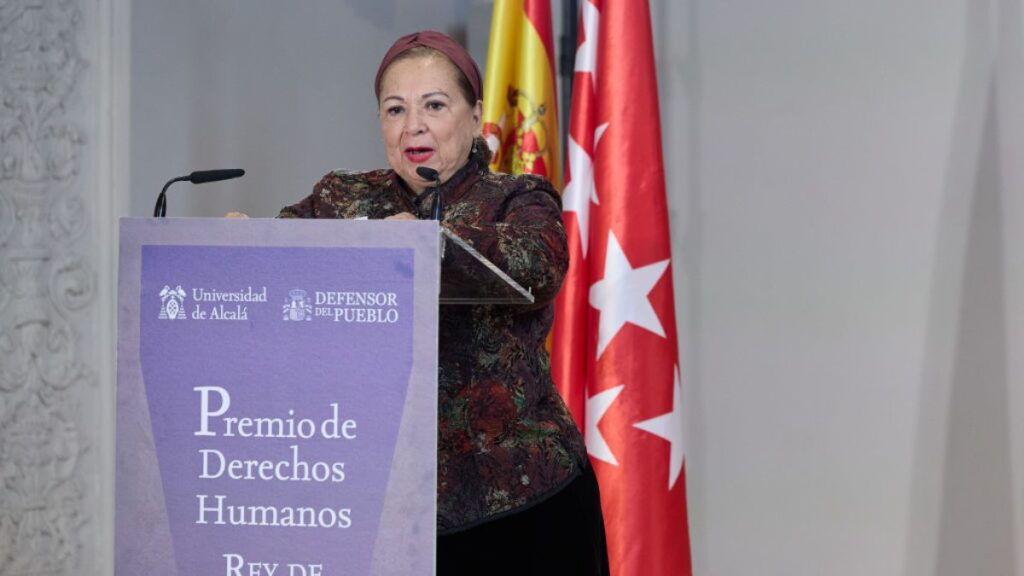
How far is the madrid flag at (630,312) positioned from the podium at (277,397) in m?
1.61

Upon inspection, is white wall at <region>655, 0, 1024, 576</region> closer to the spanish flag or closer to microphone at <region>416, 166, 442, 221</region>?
the spanish flag

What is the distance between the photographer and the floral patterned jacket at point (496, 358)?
1.41 m

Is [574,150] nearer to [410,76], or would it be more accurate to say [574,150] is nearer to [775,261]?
[775,261]

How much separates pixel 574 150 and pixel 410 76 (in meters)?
1.36

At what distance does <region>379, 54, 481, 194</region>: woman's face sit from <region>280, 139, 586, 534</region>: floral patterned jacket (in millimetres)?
44

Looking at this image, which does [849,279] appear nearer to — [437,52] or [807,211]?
[807,211]

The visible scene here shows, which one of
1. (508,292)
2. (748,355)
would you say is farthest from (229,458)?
(748,355)

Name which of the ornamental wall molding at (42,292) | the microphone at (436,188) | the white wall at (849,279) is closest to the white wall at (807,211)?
the white wall at (849,279)

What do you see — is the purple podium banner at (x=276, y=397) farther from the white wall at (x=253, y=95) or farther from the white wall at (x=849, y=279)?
the white wall at (x=849, y=279)

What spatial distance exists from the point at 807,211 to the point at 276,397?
2199mm

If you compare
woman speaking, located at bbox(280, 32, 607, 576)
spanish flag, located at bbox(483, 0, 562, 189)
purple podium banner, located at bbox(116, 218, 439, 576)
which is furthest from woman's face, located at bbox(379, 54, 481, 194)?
spanish flag, located at bbox(483, 0, 562, 189)

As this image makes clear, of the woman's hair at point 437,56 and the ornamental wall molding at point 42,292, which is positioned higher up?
the woman's hair at point 437,56

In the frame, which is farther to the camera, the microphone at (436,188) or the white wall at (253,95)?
the white wall at (253,95)

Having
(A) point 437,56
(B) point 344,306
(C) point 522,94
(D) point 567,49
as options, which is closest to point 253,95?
(C) point 522,94
